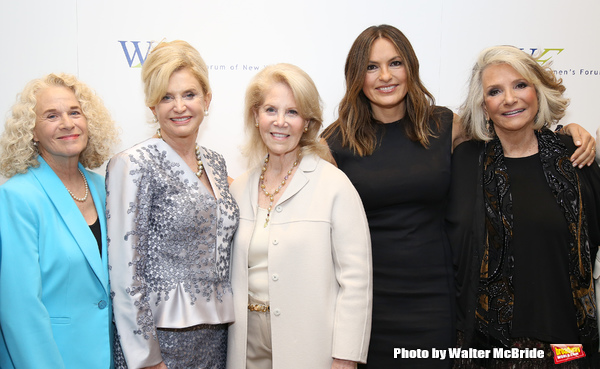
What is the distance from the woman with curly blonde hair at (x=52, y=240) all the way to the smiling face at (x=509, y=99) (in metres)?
1.83

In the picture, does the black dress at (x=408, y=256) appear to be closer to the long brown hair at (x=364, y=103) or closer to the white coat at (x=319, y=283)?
the long brown hair at (x=364, y=103)

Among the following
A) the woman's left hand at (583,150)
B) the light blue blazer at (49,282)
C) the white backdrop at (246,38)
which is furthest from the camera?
the white backdrop at (246,38)

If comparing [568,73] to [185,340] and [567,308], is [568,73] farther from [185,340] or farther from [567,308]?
[185,340]

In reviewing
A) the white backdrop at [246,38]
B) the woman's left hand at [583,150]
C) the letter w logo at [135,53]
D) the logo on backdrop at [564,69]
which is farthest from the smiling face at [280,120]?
the logo on backdrop at [564,69]

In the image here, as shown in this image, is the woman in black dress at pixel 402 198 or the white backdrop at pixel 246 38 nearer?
the woman in black dress at pixel 402 198

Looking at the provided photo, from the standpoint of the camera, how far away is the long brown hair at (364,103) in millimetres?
2213

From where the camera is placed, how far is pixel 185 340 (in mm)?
1872

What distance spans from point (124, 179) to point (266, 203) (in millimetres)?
597

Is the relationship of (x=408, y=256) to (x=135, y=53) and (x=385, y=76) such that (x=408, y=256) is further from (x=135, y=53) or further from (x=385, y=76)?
(x=135, y=53)

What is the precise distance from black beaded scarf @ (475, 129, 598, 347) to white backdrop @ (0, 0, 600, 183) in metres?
1.25

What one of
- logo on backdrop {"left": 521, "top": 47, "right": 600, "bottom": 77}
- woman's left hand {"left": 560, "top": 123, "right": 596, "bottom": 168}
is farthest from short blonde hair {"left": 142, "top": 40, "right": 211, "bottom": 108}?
logo on backdrop {"left": 521, "top": 47, "right": 600, "bottom": 77}

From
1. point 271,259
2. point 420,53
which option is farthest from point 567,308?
point 420,53

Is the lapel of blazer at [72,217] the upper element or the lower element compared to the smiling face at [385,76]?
lower

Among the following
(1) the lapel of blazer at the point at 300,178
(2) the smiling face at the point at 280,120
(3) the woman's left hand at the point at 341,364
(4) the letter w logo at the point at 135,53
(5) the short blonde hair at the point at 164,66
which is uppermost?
(4) the letter w logo at the point at 135,53
